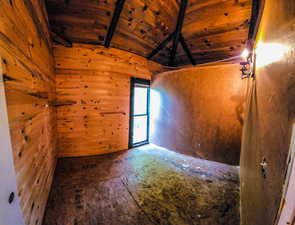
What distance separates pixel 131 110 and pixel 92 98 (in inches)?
39.2

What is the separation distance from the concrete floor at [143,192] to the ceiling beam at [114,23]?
2629 millimetres

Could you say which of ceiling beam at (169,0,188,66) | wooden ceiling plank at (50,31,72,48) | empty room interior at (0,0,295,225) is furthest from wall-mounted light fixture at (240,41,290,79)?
wooden ceiling plank at (50,31,72,48)

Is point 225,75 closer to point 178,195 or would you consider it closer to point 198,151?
point 198,151

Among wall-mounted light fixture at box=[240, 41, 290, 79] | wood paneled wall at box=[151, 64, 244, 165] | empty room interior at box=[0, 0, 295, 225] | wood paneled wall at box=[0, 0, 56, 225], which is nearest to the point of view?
wall-mounted light fixture at box=[240, 41, 290, 79]

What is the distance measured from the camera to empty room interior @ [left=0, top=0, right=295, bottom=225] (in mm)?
1020

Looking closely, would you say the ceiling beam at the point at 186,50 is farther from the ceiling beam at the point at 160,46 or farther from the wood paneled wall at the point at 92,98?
the wood paneled wall at the point at 92,98

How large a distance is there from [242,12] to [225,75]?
3.87 feet

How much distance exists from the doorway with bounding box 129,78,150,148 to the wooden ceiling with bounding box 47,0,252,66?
0.89m

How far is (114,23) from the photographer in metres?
2.37

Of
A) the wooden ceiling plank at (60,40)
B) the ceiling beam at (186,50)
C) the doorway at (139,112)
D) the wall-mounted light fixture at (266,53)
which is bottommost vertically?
the doorway at (139,112)

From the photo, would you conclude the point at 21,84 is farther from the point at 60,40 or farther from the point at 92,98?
the point at 60,40

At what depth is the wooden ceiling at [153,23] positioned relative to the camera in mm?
2158

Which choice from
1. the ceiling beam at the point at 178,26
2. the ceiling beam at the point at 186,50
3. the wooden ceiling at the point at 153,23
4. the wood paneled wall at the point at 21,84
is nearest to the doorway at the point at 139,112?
the wooden ceiling at the point at 153,23

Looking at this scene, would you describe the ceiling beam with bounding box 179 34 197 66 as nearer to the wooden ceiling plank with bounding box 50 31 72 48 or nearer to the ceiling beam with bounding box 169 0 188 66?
the ceiling beam with bounding box 169 0 188 66
